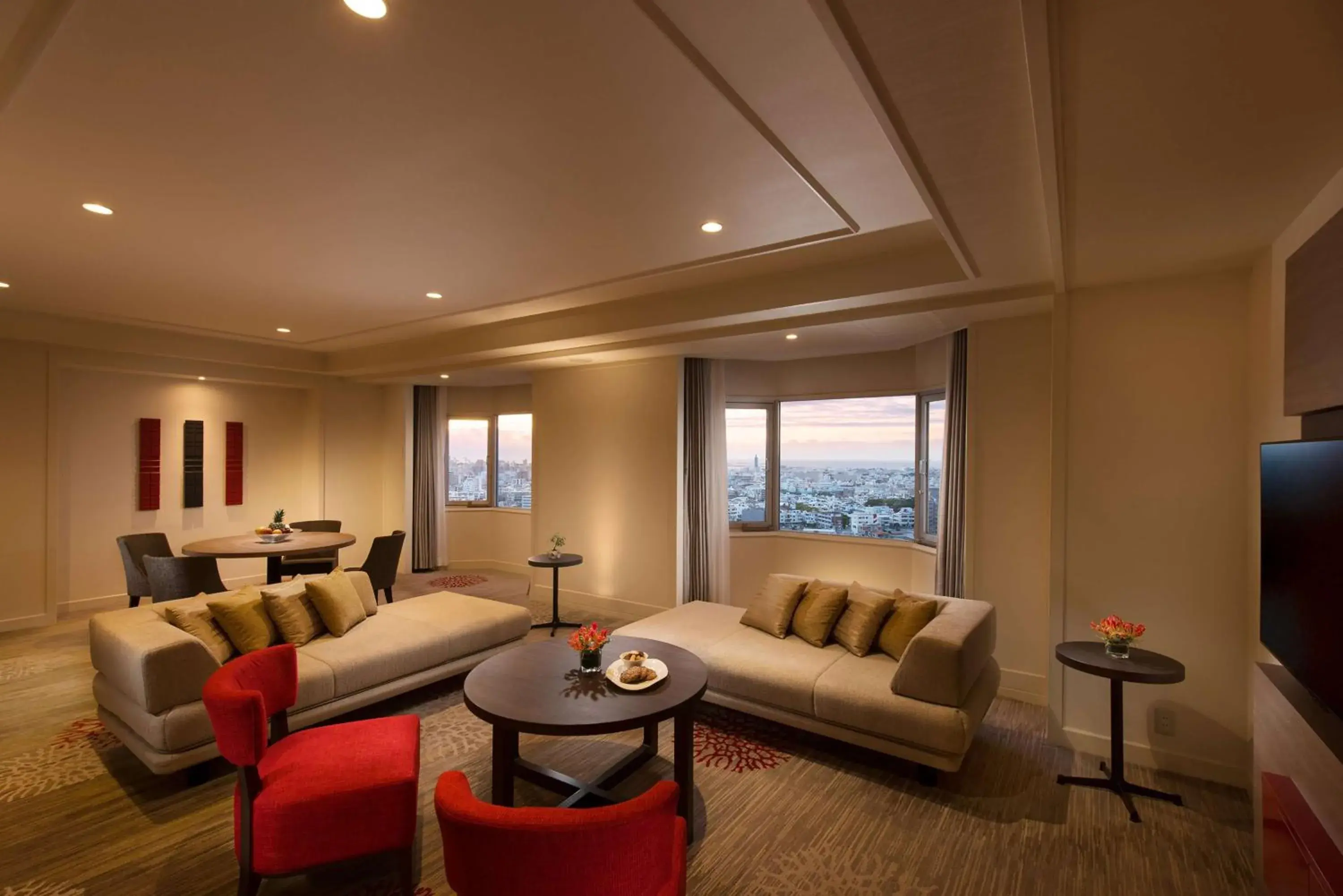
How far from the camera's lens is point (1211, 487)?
304cm

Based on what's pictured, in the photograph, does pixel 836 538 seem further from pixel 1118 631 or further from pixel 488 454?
pixel 488 454

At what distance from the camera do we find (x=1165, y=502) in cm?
314

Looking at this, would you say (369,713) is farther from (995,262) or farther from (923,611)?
(995,262)

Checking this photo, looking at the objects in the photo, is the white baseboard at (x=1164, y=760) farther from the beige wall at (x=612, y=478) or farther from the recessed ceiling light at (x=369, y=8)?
the recessed ceiling light at (x=369, y=8)

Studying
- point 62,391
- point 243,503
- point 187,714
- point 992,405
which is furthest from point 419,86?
point 243,503

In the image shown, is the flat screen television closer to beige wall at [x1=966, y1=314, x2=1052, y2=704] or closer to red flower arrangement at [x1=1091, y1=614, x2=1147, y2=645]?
red flower arrangement at [x1=1091, y1=614, x2=1147, y2=645]

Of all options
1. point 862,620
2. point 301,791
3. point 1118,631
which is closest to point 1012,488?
point 1118,631

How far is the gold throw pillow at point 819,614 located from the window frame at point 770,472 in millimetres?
2351

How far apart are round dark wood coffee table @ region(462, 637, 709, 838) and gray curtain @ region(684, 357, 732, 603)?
271 centimetres

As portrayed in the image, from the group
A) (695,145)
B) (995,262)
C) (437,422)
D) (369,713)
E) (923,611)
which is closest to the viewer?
(695,145)

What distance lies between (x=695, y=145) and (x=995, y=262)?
1705 millimetres

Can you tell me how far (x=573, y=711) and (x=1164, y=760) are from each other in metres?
3.06

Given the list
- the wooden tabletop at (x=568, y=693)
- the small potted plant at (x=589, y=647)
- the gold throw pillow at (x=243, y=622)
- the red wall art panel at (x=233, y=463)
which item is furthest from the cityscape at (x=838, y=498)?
the red wall art panel at (x=233, y=463)

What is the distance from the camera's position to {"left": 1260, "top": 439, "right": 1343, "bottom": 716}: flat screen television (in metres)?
1.84
